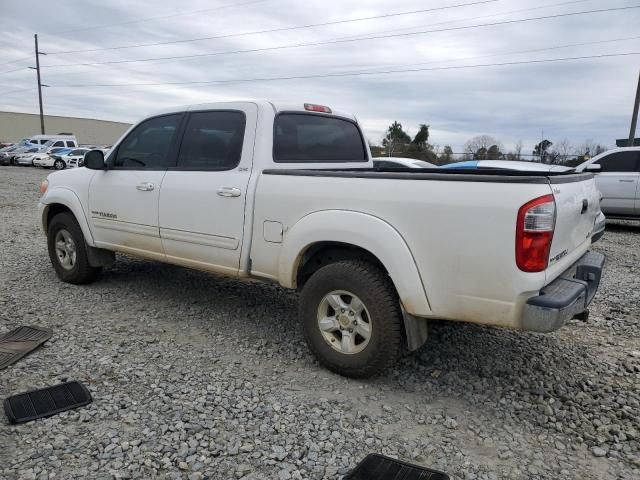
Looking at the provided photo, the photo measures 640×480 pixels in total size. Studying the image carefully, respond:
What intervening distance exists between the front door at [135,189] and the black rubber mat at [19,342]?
1107 millimetres

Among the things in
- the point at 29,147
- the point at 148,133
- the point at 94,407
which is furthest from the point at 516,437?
the point at 29,147

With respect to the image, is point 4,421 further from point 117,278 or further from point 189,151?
point 117,278

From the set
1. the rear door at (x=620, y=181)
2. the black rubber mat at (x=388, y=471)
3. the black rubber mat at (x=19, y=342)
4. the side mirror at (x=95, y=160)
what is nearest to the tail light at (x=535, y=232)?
the black rubber mat at (x=388, y=471)

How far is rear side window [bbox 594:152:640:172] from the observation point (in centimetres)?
1059

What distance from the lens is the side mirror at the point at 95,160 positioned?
4.87 m

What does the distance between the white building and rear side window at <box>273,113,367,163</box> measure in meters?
72.2

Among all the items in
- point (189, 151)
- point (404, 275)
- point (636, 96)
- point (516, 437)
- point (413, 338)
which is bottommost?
point (516, 437)

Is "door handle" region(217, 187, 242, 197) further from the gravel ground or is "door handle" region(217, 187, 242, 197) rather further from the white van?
the white van

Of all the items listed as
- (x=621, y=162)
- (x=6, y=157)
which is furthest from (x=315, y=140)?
(x=6, y=157)

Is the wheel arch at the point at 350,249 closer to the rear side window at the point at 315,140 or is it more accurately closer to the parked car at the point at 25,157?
the rear side window at the point at 315,140

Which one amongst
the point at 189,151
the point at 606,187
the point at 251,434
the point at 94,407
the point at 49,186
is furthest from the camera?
the point at 606,187

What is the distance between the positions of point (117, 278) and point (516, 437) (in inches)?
182

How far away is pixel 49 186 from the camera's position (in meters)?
5.64

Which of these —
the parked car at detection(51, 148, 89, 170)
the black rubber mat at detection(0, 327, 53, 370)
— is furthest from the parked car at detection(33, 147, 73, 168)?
the black rubber mat at detection(0, 327, 53, 370)
